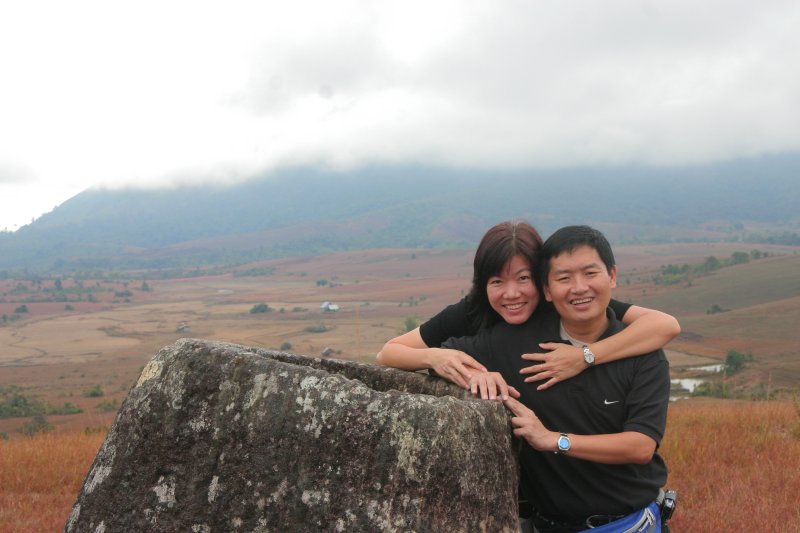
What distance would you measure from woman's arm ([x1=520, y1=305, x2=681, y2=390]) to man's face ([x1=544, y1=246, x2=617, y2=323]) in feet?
0.63

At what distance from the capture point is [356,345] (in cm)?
5522

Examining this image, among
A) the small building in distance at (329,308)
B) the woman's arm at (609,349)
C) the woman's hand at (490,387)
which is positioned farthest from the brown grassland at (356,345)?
the woman's hand at (490,387)

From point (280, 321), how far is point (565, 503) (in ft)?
297

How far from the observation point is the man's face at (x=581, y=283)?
397 centimetres

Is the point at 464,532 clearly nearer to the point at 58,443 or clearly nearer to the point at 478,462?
the point at 478,462

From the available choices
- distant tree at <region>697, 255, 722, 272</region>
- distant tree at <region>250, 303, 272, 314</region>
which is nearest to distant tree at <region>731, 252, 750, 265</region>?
distant tree at <region>697, 255, 722, 272</region>

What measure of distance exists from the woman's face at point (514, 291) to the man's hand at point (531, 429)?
60 centimetres

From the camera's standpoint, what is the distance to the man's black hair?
402cm

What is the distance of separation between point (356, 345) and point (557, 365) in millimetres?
51799

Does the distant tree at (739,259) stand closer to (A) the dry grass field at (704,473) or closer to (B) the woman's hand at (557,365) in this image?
(A) the dry grass field at (704,473)

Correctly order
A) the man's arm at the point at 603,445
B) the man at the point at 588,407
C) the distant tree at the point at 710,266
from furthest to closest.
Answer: the distant tree at the point at 710,266, the man at the point at 588,407, the man's arm at the point at 603,445

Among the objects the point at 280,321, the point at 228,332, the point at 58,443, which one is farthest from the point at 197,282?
the point at 58,443

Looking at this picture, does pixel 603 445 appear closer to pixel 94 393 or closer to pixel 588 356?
pixel 588 356

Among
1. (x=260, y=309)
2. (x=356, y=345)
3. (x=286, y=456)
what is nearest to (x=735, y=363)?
(x=356, y=345)
